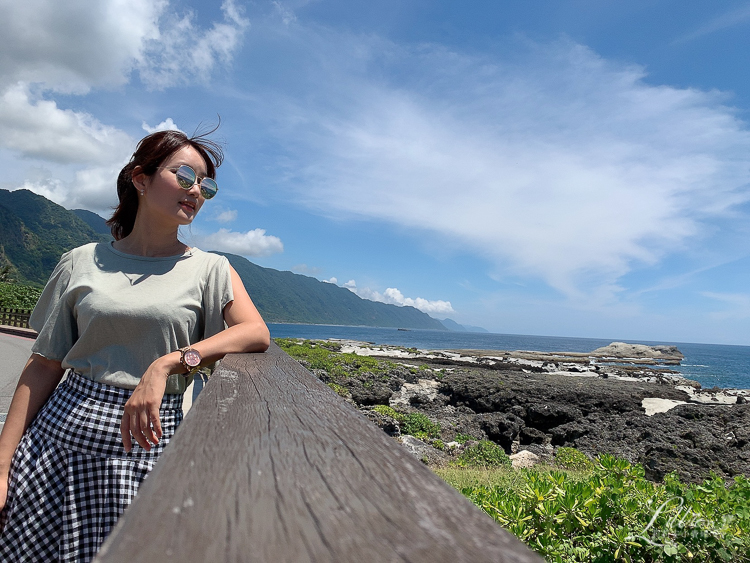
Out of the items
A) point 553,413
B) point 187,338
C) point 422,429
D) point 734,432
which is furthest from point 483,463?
point 187,338

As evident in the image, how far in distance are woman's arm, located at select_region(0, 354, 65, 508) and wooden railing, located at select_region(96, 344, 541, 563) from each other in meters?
1.28

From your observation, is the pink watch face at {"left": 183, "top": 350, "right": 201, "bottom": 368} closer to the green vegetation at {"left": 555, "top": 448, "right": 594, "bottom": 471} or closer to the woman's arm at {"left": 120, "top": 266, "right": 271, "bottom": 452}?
the woman's arm at {"left": 120, "top": 266, "right": 271, "bottom": 452}

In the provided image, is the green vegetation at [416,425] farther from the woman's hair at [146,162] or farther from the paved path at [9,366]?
the woman's hair at [146,162]

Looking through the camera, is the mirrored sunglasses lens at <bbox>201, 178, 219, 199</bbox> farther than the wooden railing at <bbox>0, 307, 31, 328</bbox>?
No

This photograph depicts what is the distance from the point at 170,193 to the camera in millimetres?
2027

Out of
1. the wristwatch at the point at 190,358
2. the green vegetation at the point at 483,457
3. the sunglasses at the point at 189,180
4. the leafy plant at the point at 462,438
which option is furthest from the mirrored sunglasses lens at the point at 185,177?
the leafy plant at the point at 462,438

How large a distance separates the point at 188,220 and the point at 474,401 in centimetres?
1480

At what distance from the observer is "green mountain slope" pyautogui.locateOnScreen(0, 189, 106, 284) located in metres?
113

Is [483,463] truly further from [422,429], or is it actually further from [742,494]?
[742,494]

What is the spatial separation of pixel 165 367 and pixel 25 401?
2.25 ft

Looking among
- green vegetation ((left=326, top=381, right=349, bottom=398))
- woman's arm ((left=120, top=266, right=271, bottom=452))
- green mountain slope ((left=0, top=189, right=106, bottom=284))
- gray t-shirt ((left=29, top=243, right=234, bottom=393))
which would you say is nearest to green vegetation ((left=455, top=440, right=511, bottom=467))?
green vegetation ((left=326, top=381, right=349, bottom=398))

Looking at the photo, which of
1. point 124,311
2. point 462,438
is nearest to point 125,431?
point 124,311

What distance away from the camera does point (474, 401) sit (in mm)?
15711

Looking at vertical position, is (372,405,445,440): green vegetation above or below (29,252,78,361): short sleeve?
below
